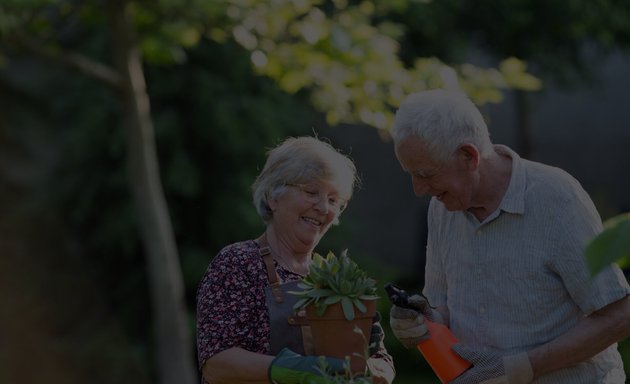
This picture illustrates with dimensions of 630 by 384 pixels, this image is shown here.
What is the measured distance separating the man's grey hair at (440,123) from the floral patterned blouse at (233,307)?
0.50 metres

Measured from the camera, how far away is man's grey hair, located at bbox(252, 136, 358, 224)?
2.91 meters

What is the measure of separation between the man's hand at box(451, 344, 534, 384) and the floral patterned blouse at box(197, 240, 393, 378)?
20.4 inches

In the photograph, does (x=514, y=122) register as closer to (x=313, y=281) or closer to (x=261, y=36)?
(x=261, y=36)

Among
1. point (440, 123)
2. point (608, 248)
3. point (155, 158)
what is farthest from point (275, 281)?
point (155, 158)

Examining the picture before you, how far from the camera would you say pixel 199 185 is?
9.84 m

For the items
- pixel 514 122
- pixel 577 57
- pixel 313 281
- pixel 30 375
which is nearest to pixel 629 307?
pixel 313 281

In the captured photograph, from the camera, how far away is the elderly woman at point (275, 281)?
2.73m

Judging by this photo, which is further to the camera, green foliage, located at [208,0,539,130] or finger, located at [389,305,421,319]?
green foliage, located at [208,0,539,130]

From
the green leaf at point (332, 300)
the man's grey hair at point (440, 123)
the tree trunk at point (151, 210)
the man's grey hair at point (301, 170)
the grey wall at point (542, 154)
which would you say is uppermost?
the man's grey hair at point (440, 123)

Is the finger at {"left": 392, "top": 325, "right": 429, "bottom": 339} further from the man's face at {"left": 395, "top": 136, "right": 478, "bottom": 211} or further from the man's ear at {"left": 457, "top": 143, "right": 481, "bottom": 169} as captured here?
the man's ear at {"left": 457, "top": 143, "right": 481, "bottom": 169}

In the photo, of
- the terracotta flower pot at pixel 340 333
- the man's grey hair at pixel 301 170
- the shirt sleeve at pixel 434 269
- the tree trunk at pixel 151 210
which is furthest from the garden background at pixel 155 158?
the terracotta flower pot at pixel 340 333

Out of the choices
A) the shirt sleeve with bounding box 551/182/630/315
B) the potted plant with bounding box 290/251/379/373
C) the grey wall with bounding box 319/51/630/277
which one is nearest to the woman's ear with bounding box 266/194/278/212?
the potted plant with bounding box 290/251/379/373

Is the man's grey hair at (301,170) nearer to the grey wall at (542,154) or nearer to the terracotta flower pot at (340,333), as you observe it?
the terracotta flower pot at (340,333)

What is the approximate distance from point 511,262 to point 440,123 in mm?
410
